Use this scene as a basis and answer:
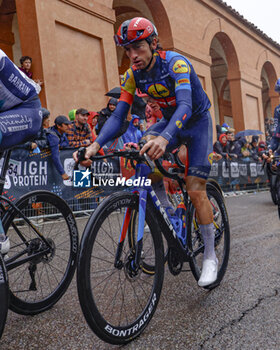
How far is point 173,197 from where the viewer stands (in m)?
3.31

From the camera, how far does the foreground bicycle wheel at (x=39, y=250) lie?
274 cm

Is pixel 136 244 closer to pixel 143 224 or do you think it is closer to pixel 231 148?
Result: pixel 143 224

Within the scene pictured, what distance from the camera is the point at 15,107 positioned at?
282cm

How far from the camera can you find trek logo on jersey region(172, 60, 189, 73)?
282 cm

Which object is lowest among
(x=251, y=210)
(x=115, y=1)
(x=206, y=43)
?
(x=251, y=210)

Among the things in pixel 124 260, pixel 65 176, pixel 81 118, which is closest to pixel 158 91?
pixel 124 260

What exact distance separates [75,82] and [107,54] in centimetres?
184

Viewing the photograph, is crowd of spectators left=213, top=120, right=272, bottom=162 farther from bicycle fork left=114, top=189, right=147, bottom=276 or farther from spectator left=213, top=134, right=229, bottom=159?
bicycle fork left=114, top=189, right=147, bottom=276

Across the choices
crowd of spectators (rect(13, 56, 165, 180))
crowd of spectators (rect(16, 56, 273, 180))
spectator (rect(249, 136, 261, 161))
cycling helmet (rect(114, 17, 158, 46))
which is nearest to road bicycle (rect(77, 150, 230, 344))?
cycling helmet (rect(114, 17, 158, 46))

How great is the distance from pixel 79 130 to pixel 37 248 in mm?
5681

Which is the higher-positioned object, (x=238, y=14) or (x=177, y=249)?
(x=238, y=14)

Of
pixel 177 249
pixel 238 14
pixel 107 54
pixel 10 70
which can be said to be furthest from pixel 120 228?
pixel 238 14

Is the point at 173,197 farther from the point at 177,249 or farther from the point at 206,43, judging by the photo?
the point at 206,43

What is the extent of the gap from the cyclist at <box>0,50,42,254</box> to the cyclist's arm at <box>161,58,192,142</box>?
102 cm
